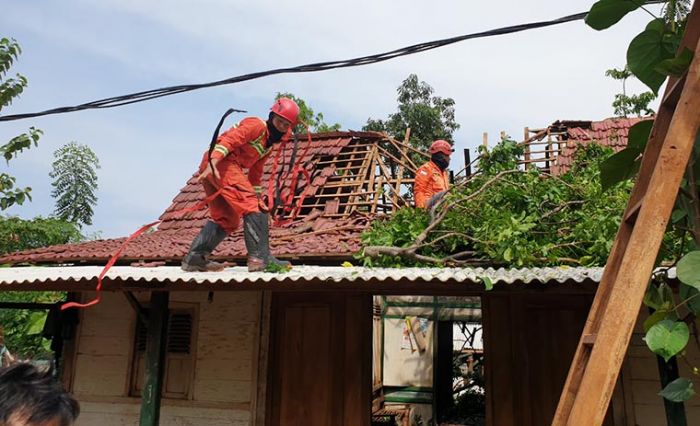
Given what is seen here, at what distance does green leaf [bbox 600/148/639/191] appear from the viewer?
7.70ft

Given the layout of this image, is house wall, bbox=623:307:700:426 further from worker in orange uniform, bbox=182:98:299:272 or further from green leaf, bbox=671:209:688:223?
green leaf, bbox=671:209:688:223

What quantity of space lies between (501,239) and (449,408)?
833 centimetres

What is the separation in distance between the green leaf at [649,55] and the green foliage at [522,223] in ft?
9.86

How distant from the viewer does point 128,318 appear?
7.48 meters

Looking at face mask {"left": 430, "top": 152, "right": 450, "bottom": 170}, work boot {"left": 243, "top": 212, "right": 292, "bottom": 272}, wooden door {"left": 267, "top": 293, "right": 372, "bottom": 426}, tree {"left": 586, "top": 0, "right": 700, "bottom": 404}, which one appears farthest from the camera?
face mask {"left": 430, "top": 152, "right": 450, "bottom": 170}

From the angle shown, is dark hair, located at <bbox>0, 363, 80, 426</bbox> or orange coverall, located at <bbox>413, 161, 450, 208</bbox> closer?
dark hair, located at <bbox>0, 363, 80, 426</bbox>

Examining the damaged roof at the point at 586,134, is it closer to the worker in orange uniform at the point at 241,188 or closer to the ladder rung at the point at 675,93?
the worker in orange uniform at the point at 241,188

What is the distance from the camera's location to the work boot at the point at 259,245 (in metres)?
5.40

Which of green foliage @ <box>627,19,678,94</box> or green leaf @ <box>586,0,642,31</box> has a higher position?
green leaf @ <box>586,0,642,31</box>

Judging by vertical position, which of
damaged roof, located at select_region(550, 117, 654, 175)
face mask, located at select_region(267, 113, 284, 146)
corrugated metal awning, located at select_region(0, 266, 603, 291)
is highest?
damaged roof, located at select_region(550, 117, 654, 175)

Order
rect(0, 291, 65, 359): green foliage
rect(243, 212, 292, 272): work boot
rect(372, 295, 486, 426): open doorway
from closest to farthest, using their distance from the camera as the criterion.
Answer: rect(243, 212, 292, 272): work boot
rect(372, 295, 486, 426): open doorway
rect(0, 291, 65, 359): green foliage

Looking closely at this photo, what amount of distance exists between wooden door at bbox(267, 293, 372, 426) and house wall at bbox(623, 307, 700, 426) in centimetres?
282

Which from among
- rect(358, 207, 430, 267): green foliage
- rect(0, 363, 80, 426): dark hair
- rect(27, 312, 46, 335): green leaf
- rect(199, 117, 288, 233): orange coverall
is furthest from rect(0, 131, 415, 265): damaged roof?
rect(27, 312, 46, 335): green leaf

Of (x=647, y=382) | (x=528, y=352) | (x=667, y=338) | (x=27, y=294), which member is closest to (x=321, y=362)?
(x=528, y=352)
